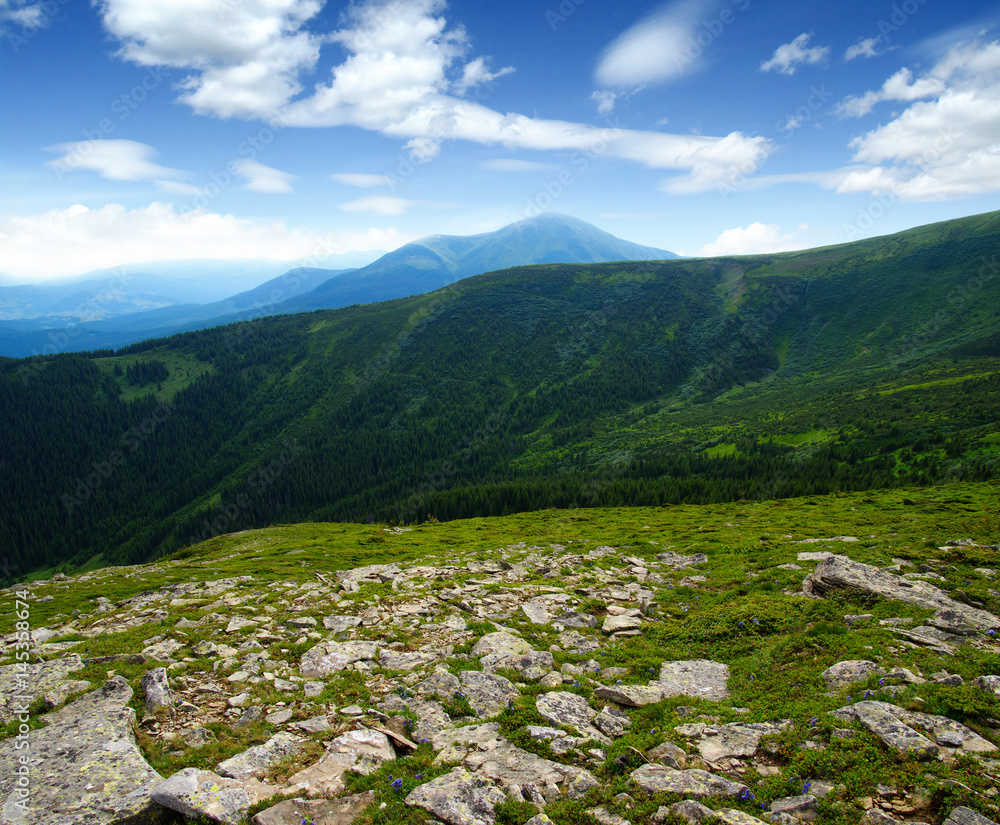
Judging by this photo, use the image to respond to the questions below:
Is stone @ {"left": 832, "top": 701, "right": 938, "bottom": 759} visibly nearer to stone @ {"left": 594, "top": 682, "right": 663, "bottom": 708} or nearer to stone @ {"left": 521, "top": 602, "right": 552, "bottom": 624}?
stone @ {"left": 594, "top": 682, "right": 663, "bottom": 708}

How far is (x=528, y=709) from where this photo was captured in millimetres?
11305

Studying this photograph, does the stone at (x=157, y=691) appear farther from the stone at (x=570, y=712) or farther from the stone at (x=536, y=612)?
the stone at (x=536, y=612)

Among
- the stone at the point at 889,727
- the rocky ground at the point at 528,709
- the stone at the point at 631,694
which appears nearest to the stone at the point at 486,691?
the rocky ground at the point at 528,709

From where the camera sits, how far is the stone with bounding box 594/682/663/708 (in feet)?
38.6

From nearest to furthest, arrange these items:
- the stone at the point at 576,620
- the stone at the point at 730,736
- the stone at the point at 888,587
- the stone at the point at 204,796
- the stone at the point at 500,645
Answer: the stone at the point at 204,796, the stone at the point at 730,736, the stone at the point at 888,587, the stone at the point at 500,645, the stone at the point at 576,620

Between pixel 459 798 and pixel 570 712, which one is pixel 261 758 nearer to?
pixel 459 798

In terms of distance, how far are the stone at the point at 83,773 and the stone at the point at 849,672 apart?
1558 centimetres

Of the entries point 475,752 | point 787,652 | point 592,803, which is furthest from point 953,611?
point 475,752

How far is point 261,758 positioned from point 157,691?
5106mm

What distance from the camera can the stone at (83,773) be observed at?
25.3 ft

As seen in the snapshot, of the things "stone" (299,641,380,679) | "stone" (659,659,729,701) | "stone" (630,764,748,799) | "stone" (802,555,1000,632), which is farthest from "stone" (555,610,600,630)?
"stone" (630,764,748,799)

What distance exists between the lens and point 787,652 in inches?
522

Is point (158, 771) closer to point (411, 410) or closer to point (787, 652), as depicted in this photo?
point (787, 652)

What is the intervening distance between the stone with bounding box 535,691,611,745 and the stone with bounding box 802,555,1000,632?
492 inches
